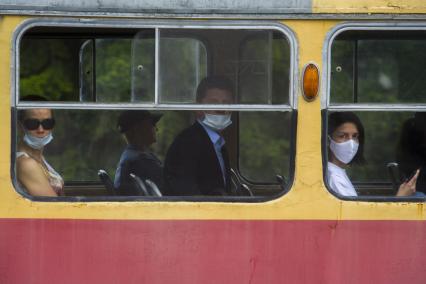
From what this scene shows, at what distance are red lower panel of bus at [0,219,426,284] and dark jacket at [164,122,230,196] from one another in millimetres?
196

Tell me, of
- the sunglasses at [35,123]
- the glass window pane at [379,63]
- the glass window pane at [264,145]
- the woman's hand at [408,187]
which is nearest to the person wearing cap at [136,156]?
the sunglasses at [35,123]

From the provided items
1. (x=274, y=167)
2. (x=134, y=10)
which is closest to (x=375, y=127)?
(x=274, y=167)

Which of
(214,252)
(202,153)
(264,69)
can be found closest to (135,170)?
(202,153)

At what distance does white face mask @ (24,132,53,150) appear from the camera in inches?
235

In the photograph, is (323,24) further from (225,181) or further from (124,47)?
(124,47)

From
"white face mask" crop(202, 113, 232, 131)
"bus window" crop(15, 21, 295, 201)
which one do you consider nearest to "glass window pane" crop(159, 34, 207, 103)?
"bus window" crop(15, 21, 295, 201)

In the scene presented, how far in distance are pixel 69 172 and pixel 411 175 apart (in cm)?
194

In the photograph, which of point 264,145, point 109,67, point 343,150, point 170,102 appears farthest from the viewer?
point 109,67

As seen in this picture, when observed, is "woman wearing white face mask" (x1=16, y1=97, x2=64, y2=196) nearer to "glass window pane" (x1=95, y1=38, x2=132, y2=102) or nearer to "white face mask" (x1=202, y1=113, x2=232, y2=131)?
"glass window pane" (x1=95, y1=38, x2=132, y2=102)

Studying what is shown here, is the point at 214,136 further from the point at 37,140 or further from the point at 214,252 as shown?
the point at 37,140

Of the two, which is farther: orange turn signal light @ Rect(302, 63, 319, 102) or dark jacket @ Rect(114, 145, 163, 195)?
dark jacket @ Rect(114, 145, 163, 195)

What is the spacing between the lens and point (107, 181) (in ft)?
20.4

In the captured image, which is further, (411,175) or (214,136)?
(411,175)

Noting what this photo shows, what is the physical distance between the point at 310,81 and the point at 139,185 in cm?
104
